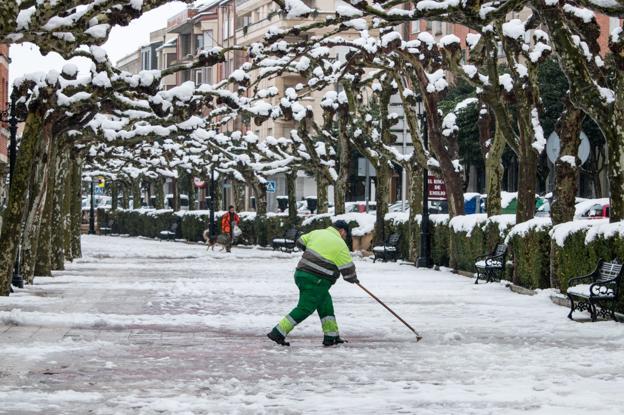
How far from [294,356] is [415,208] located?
94.0 feet

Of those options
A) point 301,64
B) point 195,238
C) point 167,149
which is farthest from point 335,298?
point 195,238

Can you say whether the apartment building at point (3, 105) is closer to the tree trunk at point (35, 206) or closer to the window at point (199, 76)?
the tree trunk at point (35, 206)

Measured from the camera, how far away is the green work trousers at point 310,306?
17297 mm

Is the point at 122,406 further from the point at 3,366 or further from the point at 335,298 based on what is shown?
the point at 335,298

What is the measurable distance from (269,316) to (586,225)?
4.83 m

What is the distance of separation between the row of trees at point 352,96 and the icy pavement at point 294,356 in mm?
2922

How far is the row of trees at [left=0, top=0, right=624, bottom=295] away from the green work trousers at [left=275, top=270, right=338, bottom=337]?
13.8ft

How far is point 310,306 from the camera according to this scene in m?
17.4

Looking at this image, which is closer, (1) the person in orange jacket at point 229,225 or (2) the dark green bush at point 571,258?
(2) the dark green bush at point 571,258

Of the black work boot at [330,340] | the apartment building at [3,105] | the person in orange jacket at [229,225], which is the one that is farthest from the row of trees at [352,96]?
the black work boot at [330,340]

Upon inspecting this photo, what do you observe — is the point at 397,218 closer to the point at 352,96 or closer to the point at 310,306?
the point at 352,96

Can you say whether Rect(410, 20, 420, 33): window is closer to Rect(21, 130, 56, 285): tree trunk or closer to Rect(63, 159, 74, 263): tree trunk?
Rect(63, 159, 74, 263): tree trunk

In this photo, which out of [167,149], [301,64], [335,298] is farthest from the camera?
[167,149]

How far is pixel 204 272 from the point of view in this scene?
38.7m
